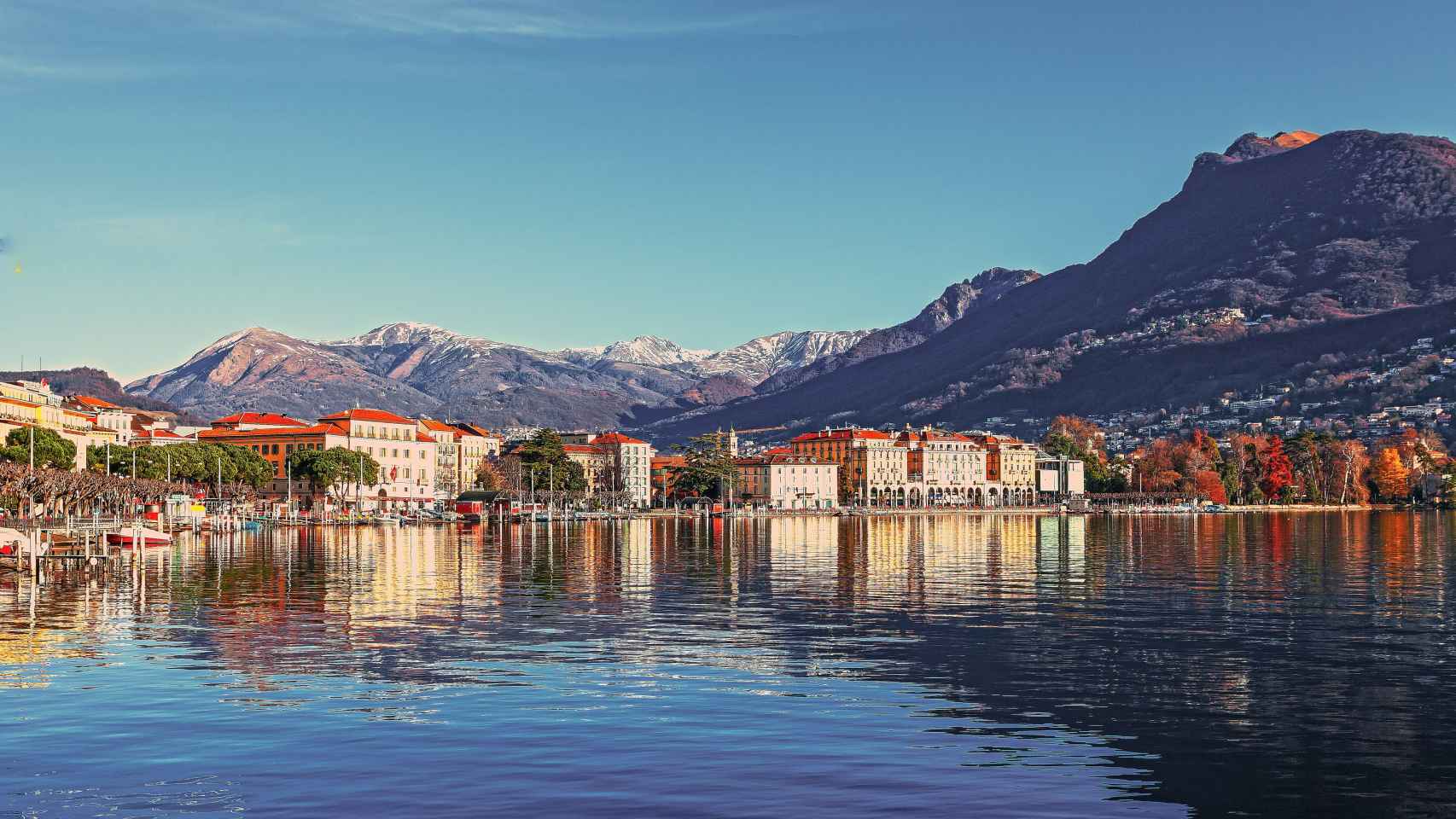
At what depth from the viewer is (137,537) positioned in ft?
293

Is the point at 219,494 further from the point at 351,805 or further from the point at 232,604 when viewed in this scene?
the point at 351,805

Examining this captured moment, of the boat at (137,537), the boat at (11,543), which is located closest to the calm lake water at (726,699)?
the boat at (11,543)

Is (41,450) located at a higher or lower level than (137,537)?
higher

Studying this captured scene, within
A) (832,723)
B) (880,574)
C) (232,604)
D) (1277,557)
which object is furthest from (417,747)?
(1277,557)

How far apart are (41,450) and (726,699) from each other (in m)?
113

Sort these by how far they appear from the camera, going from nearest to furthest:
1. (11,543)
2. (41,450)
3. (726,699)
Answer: (726,699)
(11,543)
(41,450)

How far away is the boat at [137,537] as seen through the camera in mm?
97444

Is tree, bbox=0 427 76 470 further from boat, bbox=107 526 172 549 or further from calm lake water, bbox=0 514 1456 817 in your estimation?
calm lake water, bbox=0 514 1456 817

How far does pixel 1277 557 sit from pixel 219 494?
121643 mm

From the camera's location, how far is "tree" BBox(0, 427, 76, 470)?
126 meters

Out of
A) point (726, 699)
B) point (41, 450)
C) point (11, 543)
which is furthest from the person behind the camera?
point (41, 450)

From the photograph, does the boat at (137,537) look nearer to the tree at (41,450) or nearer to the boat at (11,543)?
the boat at (11,543)

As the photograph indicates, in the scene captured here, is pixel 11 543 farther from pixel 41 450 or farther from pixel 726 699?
pixel 41 450

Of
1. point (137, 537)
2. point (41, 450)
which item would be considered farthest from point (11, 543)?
point (41, 450)
